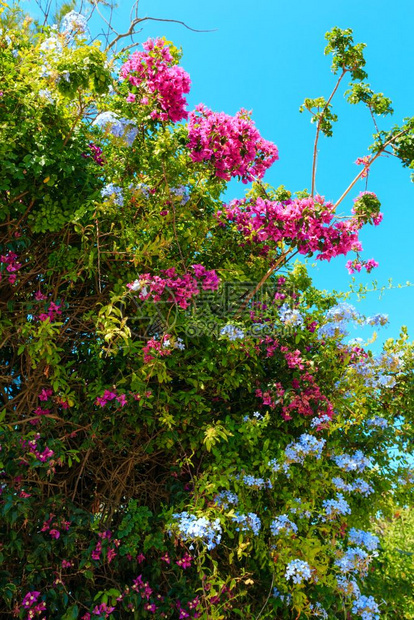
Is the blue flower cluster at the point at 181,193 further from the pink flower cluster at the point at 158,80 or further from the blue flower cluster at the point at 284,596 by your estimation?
the blue flower cluster at the point at 284,596

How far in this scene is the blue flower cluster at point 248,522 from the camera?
2.46m

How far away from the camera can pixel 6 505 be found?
6.84ft

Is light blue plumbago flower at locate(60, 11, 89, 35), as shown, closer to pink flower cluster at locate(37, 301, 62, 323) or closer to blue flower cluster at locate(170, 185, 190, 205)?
blue flower cluster at locate(170, 185, 190, 205)

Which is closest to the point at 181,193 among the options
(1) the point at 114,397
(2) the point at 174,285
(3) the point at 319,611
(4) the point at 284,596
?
(2) the point at 174,285

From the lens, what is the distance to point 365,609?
2760 millimetres

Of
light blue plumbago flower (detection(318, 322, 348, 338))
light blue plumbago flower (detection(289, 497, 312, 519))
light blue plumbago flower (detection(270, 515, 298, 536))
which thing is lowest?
light blue plumbago flower (detection(270, 515, 298, 536))

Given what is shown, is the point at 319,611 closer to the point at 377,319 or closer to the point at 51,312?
the point at 377,319

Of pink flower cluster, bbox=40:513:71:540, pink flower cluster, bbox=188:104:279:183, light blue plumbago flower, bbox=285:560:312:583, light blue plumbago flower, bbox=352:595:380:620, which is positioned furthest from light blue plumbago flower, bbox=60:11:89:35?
light blue plumbago flower, bbox=352:595:380:620

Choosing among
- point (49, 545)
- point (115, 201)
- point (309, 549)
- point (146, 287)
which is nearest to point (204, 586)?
point (309, 549)

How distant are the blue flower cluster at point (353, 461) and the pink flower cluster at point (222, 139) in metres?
1.83

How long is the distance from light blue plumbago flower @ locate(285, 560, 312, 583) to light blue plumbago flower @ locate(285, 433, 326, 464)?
49cm

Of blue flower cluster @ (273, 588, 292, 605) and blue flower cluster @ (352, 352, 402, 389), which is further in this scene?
blue flower cluster @ (352, 352, 402, 389)

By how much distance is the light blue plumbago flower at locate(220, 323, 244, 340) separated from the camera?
2596 millimetres

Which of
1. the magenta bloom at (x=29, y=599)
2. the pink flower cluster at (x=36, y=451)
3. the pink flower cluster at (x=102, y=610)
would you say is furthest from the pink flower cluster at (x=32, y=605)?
the pink flower cluster at (x=36, y=451)
